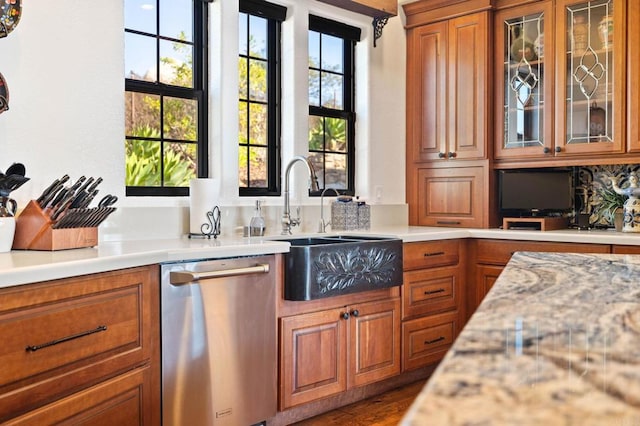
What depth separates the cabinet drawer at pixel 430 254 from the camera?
329cm

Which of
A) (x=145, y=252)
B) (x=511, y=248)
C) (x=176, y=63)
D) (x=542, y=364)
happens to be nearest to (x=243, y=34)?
(x=176, y=63)

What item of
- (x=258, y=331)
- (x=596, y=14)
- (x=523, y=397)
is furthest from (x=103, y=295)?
(x=596, y=14)

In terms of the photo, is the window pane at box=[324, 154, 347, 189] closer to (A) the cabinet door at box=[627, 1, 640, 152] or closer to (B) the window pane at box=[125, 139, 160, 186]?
(B) the window pane at box=[125, 139, 160, 186]

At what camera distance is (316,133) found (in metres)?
3.88

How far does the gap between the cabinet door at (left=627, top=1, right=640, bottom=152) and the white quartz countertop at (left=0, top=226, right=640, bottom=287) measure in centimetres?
58

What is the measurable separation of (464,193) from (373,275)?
133cm

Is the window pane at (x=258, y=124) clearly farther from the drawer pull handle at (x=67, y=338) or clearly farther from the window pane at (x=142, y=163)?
the drawer pull handle at (x=67, y=338)

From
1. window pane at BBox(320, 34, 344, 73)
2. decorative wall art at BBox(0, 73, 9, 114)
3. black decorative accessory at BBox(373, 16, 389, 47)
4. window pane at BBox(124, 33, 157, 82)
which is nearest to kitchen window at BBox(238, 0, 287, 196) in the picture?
window pane at BBox(320, 34, 344, 73)

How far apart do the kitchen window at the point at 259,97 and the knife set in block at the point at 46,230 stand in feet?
4.23

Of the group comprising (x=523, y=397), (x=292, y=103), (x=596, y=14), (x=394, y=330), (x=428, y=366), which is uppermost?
(x=596, y=14)

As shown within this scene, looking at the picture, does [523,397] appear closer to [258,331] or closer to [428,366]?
[258,331]

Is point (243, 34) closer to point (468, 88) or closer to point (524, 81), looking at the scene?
point (468, 88)

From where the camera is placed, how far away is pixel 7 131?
7.77ft

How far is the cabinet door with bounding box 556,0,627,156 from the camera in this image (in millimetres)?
3400
